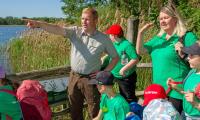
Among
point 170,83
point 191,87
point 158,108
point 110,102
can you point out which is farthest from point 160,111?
point 170,83

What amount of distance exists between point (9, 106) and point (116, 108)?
976mm

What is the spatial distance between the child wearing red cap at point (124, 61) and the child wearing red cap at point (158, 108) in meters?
1.64

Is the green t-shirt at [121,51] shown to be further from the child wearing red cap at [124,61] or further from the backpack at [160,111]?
the backpack at [160,111]

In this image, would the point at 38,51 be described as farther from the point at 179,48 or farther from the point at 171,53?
the point at 179,48

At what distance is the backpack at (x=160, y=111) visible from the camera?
12.3 feet

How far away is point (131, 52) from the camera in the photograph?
566cm

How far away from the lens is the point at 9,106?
3.90 metres

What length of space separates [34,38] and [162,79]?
7753 millimetres

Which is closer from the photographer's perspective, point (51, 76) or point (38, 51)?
point (51, 76)

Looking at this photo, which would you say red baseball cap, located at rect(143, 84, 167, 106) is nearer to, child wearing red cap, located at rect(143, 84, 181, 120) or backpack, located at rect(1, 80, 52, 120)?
child wearing red cap, located at rect(143, 84, 181, 120)

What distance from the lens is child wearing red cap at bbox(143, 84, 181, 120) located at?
375 cm

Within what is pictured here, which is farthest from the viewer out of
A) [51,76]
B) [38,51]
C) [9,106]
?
[38,51]

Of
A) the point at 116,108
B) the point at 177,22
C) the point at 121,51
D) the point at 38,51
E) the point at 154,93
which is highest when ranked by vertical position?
the point at 177,22

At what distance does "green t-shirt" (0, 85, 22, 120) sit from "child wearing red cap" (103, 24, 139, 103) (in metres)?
1.99
